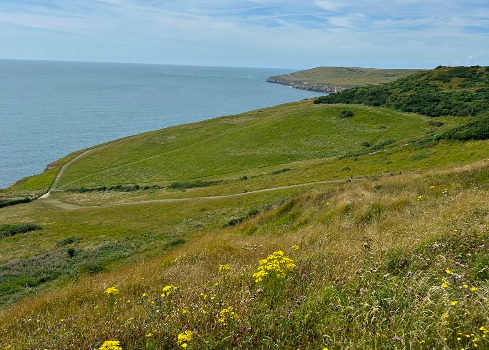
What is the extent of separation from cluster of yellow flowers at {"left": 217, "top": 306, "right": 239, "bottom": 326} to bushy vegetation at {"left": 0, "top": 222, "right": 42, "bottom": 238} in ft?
121

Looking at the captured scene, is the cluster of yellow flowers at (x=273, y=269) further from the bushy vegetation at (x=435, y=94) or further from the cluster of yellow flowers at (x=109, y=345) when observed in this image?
the bushy vegetation at (x=435, y=94)

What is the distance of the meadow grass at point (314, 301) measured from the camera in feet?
14.4

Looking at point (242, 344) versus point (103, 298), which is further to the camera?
point (103, 298)

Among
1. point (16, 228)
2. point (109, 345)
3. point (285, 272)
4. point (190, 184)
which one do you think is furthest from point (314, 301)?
point (190, 184)

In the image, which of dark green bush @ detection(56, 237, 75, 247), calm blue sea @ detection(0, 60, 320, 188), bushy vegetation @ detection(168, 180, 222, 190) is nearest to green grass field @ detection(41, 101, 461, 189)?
bushy vegetation @ detection(168, 180, 222, 190)

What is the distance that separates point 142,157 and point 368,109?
48912mm

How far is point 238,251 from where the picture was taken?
32.9 feet

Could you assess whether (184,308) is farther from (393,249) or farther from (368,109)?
(368,109)

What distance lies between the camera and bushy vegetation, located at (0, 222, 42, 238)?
1355 inches

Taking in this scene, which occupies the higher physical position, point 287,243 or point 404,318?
point 404,318

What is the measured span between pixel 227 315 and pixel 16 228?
1506 inches

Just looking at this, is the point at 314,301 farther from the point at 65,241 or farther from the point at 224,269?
the point at 65,241

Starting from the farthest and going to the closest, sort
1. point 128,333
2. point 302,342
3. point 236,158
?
point 236,158 < point 128,333 < point 302,342

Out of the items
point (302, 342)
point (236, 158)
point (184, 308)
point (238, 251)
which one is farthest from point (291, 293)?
point (236, 158)
